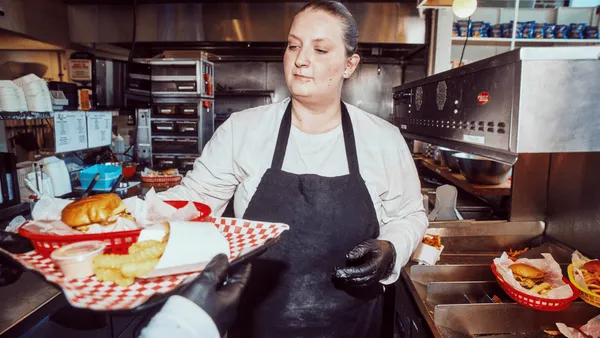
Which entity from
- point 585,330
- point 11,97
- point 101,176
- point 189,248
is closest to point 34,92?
point 11,97

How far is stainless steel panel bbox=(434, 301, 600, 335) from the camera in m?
1.54

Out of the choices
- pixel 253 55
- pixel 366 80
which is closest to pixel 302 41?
pixel 253 55

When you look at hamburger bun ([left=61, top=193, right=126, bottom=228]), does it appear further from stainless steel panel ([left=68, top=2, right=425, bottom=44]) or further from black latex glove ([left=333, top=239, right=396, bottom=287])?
stainless steel panel ([left=68, top=2, right=425, bottom=44])

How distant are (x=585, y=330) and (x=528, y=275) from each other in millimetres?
310

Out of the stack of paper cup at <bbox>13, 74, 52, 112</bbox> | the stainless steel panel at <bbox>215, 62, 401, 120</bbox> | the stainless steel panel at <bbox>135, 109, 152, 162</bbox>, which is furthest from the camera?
the stainless steel panel at <bbox>215, 62, 401, 120</bbox>

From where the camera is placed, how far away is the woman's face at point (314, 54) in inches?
62.1

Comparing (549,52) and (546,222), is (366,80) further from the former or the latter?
(549,52)

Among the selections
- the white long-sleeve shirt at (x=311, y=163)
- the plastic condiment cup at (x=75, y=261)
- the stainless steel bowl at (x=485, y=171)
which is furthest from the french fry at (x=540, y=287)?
the plastic condiment cup at (x=75, y=261)

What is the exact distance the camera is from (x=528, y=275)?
1.71 m

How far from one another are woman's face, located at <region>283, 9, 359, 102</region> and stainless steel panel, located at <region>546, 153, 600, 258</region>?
138 cm

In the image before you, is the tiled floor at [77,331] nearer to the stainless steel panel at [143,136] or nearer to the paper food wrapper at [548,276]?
the paper food wrapper at [548,276]

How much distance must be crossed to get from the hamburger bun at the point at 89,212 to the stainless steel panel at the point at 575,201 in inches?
85.2

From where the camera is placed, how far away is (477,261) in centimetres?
221

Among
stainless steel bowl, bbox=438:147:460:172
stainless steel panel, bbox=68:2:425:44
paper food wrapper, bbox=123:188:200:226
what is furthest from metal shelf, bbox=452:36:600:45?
paper food wrapper, bbox=123:188:200:226
